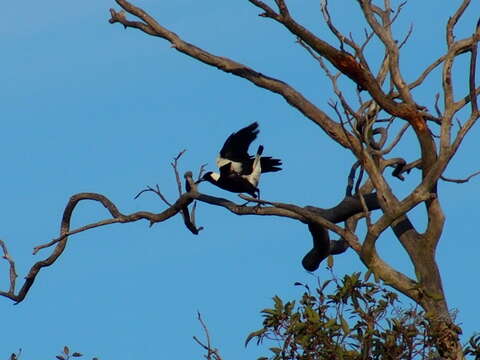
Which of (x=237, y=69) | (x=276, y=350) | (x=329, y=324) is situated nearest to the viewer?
(x=329, y=324)

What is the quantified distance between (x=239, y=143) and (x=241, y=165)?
25 cm

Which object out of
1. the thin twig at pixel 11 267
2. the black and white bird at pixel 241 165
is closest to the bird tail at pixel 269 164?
the black and white bird at pixel 241 165

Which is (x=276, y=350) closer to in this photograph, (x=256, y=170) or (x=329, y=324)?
(x=329, y=324)

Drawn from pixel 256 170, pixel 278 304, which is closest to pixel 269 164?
pixel 256 170

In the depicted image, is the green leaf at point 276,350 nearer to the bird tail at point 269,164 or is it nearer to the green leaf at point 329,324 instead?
A: the green leaf at point 329,324

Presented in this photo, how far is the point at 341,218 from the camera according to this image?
492 inches

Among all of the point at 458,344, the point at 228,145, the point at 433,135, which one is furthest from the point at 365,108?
the point at 458,344

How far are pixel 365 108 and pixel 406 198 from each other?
1491 mm

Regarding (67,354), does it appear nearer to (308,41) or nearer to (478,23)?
(308,41)

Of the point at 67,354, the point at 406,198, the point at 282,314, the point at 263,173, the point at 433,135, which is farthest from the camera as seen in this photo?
the point at 263,173

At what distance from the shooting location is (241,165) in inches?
510

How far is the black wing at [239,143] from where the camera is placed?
1268cm

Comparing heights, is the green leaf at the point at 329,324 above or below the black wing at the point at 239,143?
below

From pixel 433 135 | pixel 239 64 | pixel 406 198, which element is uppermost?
pixel 239 64
